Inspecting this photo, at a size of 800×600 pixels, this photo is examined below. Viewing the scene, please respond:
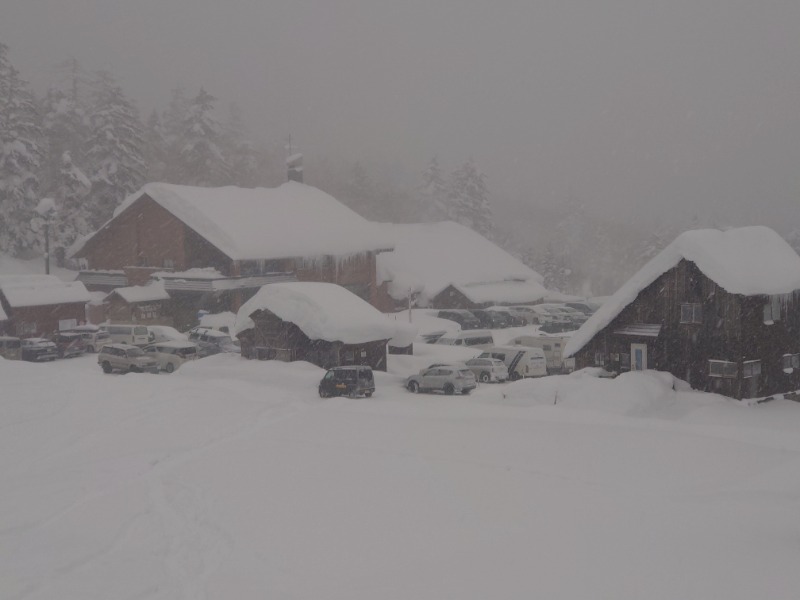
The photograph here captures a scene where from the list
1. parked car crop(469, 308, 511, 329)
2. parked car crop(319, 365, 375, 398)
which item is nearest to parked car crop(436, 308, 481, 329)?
parked car crop(469, 308, 511, 329)

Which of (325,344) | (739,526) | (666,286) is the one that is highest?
(666,286)

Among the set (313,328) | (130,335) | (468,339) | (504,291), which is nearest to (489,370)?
(313,328)

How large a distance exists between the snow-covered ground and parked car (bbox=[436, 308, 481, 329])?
28.6m

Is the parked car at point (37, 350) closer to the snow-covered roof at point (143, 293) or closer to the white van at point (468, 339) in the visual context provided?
the snow-covered roof at point (143, 293)

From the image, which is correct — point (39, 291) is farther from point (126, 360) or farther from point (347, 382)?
point (347, 382)

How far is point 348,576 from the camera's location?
12.6 meters

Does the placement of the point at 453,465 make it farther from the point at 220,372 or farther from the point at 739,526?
the point at 220,372

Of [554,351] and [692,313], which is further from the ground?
[692,313]

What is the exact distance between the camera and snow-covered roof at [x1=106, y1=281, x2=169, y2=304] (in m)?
54.1

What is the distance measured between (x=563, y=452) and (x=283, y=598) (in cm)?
1136

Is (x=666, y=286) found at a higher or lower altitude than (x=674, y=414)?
higher

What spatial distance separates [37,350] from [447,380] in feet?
81.5

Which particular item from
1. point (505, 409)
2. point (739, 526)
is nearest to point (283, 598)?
point (739, 526)

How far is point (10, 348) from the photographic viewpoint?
1661 inches
